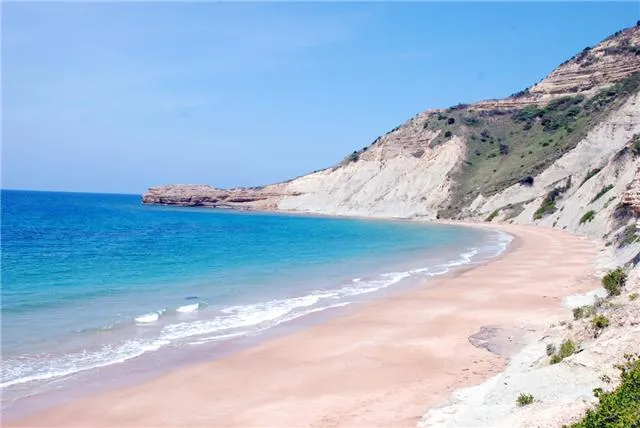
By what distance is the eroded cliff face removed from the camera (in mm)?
60241

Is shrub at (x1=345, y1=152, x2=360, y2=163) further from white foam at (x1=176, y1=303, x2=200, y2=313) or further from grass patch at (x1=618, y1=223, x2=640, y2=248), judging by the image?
white foam at (x1=176, y1=303, x2=200, y2=313)

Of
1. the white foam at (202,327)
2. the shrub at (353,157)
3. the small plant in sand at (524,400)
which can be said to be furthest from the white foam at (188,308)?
the shrub at (353,157)

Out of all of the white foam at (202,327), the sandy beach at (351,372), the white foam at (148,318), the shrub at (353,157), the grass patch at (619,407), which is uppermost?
the shrub at (353,157)

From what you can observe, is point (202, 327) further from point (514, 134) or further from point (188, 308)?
point (514, 134)

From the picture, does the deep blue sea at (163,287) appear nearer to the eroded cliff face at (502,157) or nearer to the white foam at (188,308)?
the white foam at (188,308)

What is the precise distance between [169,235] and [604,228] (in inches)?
1332

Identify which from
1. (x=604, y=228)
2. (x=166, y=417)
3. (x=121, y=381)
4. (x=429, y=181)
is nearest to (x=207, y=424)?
(x=166, y=417)

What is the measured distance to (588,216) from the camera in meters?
42.6

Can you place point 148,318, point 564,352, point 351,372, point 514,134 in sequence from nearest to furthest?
point 564,352 → point 351,372 → point 148,318 → point 514,134

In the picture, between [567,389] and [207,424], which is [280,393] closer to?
[207,424]

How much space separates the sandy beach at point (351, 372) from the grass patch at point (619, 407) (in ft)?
9.67

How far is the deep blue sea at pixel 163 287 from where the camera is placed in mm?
13367

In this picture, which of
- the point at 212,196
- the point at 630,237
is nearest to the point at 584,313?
the point at 630,237

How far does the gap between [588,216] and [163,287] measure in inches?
1336
